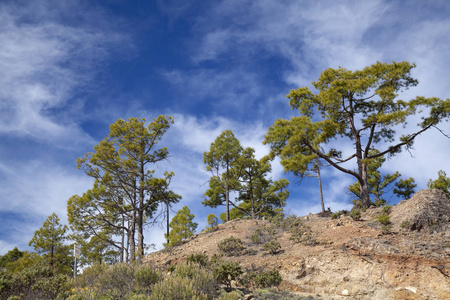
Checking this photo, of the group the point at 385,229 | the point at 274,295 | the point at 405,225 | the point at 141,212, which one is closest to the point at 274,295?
the point at 274,295

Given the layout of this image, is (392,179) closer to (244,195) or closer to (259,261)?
(244,195)

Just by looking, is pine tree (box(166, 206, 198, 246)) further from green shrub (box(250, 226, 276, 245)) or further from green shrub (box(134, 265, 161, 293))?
green shrub (box(134, 265, 161, 293))

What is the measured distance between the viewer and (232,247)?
1541 centimetres

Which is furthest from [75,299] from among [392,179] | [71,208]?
[392,179]

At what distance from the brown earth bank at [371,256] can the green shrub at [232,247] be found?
1.28 ft

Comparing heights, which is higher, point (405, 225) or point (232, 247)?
point (405, 225)

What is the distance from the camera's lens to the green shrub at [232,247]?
15046 millimetres

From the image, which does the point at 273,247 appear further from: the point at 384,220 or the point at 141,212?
the point at 141,212

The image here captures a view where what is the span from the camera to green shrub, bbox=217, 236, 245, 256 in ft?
49.4

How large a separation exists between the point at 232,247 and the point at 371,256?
6.44 metres

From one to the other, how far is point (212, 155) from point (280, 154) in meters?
8.73

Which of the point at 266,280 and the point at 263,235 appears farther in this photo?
the point at 263,235

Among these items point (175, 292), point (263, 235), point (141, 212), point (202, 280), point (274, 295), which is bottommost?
point (274, 295)

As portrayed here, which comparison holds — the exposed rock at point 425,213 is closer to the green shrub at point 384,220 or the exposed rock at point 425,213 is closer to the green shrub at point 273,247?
the green shrub at point 384,220
